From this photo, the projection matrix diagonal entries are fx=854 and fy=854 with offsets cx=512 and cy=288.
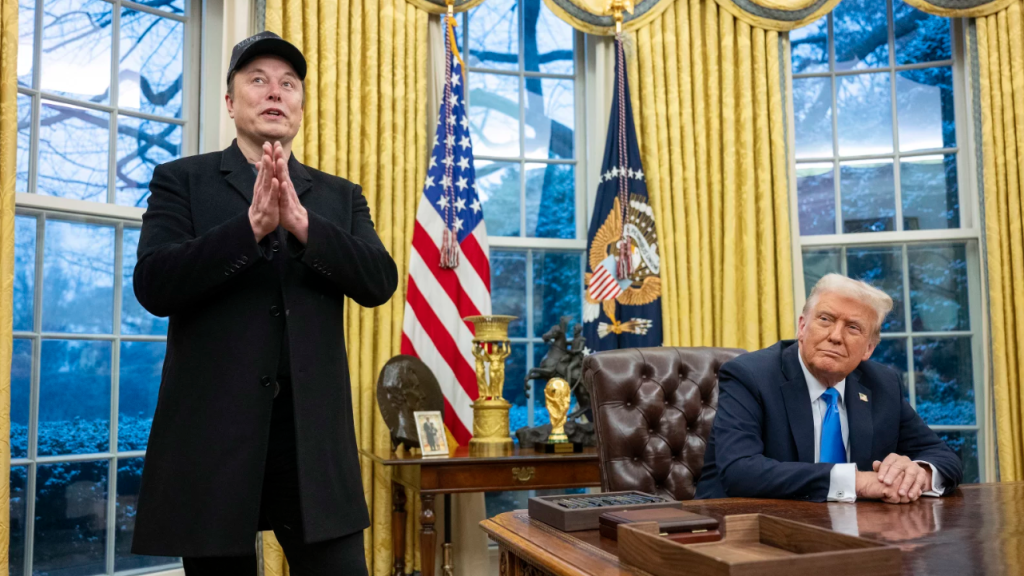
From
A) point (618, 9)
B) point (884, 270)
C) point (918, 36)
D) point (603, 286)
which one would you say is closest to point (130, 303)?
point (603, 286)

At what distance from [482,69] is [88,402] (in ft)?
7.60

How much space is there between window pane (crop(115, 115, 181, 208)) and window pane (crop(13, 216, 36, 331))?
1.18ft

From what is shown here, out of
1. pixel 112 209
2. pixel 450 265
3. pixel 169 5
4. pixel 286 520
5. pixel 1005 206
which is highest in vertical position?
pixel 169 5

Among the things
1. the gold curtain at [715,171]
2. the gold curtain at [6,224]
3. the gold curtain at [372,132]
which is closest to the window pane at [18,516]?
the gold curtain at [6,224]

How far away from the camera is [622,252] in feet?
13.0

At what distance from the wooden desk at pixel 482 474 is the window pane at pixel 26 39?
6.26ft

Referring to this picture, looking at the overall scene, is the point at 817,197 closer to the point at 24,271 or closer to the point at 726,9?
the point at 726,9

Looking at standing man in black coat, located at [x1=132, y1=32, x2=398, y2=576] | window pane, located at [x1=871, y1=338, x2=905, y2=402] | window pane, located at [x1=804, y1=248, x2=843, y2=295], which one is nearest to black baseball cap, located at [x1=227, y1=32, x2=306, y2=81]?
standing man in black coat, located at [x1=132, y1=32, x2=398, y2=576]

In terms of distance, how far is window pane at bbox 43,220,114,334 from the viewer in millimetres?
3137

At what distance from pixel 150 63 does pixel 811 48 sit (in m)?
3.23

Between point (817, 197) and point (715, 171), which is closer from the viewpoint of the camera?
point (715, 171)

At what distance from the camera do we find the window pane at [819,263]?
4359mm

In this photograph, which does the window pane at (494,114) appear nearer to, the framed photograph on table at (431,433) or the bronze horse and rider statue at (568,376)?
the bronze horse and rider statue at (568,376)

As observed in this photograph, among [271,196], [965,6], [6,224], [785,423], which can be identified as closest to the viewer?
[271,196]
